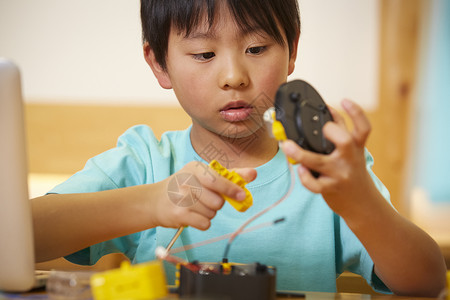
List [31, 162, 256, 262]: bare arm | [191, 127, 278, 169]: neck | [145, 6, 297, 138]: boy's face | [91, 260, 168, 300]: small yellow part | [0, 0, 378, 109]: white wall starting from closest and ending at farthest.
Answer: [91, 260, 168, 300]: small yellow part → [31, 162, 256, 262]: bare arm → [145, 6, 297, 138]: boy's face → [191, 127, 278, 169]: neck → [0, 0, 378, 109]: white wall

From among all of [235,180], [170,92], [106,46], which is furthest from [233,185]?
[106,46]

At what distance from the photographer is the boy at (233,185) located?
64 cm

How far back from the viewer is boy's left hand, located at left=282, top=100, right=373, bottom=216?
540 millimetres

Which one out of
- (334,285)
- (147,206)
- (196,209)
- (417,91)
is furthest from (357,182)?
(417,91)

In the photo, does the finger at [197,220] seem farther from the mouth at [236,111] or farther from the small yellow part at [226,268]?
the mouth at [236,111]

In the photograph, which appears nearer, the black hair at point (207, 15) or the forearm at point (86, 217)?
the forearm at point (86, 217)

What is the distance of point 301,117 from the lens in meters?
0.56

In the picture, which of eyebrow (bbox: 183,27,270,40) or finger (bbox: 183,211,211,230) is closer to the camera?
finger (bbox: 183,211,211,230)

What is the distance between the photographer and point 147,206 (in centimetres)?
74

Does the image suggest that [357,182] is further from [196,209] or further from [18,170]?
[18,170]

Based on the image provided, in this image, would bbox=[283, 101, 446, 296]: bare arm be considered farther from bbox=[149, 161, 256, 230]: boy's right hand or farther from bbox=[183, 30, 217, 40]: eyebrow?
bbox=[183, 30, 217, 40]: eyebrow

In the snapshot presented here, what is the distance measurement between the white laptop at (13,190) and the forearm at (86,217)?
0.17 m

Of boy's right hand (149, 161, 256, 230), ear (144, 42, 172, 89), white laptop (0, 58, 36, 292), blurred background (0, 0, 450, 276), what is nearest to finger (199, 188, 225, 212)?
boy's right hand (149, 161, 256, 230)

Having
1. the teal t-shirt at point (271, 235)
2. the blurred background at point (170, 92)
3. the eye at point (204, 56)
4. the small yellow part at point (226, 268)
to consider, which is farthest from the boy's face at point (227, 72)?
the blurred background at point (170, 92)
